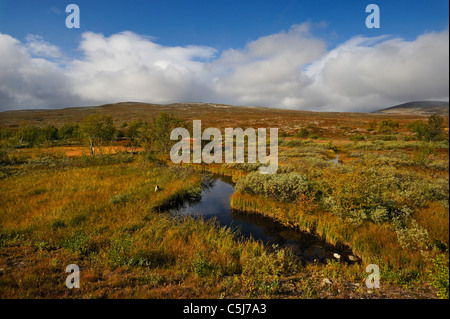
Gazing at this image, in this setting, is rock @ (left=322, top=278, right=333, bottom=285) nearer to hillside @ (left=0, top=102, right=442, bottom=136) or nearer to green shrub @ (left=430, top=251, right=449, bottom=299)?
green shrub @ (left=430, top=251, right=449, bottom=299)

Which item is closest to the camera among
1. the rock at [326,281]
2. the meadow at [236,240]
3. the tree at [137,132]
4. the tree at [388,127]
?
the meadow at [236,240]

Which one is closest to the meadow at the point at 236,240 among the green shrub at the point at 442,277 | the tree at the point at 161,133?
the green shrub at the point at 442,277

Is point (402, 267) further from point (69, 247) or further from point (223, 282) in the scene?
point (69, 247)

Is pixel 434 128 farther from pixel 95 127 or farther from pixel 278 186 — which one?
pixel 95 127

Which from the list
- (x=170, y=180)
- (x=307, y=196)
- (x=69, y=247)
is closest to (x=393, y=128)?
(x=307, y=196)

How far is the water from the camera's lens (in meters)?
8.27

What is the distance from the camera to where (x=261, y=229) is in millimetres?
10445

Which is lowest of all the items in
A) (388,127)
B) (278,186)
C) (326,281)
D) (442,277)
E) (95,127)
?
(326,281)

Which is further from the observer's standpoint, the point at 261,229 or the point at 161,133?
the point at 161,133

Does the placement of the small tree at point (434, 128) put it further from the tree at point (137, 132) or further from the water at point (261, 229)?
the tree at point (137, 132)

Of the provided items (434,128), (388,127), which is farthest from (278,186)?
(388,127)

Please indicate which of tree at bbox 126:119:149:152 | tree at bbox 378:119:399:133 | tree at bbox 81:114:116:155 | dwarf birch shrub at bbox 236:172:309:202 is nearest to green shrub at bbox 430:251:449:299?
dwarf birch shrub at bbox 236:172:309:202

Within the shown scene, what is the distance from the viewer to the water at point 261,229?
827 centimetres

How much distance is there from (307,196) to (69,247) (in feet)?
36.9
